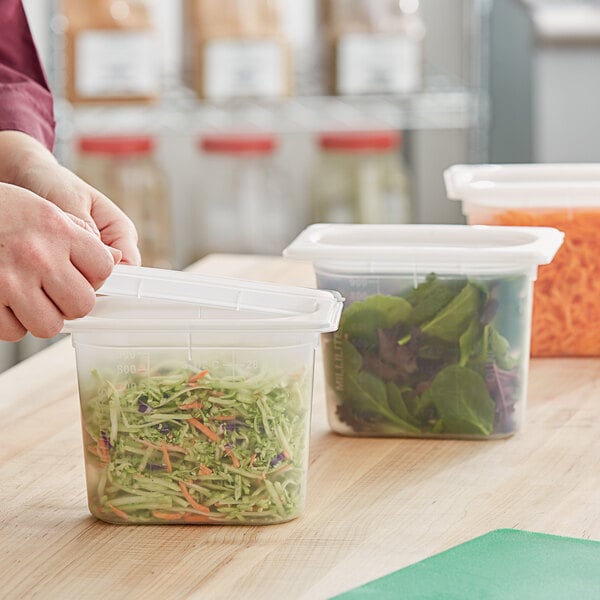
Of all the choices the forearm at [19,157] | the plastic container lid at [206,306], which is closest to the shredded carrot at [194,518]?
the plastic container lid at [206,306]

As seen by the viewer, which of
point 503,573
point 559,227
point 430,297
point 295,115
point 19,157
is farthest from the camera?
point 295,115

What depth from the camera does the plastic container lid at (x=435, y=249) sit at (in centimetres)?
103

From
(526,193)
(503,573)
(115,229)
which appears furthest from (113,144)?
(503,573)

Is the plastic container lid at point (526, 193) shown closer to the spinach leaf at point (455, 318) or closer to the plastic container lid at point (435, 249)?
the plastic container lid at point (435, 249)

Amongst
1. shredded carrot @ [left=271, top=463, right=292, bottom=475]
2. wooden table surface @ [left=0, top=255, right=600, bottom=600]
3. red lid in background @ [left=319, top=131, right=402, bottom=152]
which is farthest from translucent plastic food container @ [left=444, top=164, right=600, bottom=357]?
red lid in background @ [left=319, top=131, right=402, bottom=152]

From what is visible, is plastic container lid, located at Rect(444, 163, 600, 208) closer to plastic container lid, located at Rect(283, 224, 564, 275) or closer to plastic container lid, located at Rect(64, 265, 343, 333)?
→ plastic container lid, located at Rect(283, 224, 564, 275)

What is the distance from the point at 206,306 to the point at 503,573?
266 millimetres

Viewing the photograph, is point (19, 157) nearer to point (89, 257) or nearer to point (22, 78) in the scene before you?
point (22, 78)

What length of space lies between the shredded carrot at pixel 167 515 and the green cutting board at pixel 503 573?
154 mm

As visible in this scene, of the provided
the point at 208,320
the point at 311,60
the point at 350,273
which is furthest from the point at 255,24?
the point at 208,320

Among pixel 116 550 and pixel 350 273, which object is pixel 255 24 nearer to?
pixel 350 273

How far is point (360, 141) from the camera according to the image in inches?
94.3

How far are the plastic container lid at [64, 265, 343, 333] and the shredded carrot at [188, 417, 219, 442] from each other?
63mm

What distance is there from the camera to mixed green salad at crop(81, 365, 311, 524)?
2.77 feet
